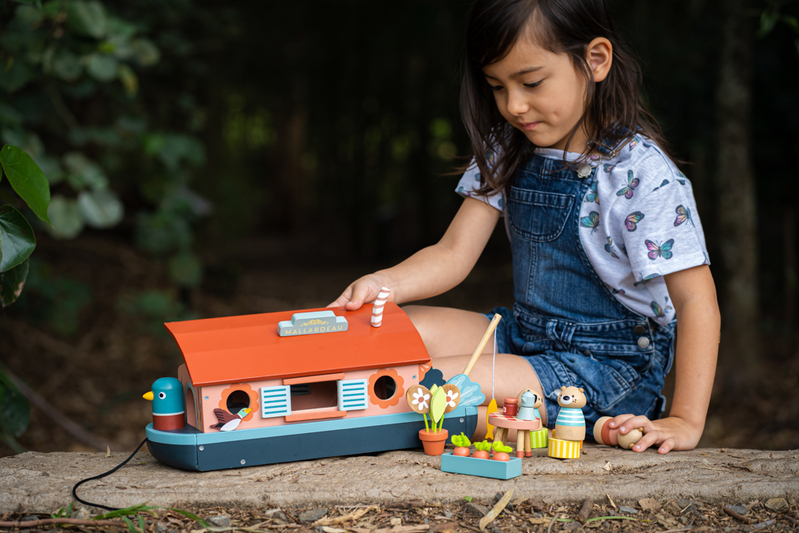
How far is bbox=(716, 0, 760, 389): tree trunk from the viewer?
13.6 feet

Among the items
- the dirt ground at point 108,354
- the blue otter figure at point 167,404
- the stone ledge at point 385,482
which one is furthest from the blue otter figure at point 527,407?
the dirt ground at point 108,354

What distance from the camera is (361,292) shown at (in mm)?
1876

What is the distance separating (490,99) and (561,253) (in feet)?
1.72

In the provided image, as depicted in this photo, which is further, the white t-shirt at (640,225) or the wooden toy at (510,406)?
the white t-shirt at (640,225)

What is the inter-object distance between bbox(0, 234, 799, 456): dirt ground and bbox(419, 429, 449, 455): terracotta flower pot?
6.05 feet

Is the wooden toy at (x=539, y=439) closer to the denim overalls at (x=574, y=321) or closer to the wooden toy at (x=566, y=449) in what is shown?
the wooden toy at (x=566, y=449)

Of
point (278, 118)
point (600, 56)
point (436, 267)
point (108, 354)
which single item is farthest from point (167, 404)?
point (278, 118)

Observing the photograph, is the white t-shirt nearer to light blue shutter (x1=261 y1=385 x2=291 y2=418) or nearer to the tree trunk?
light blue shutter (x1=261 y1=385 x2=291 y2=418)

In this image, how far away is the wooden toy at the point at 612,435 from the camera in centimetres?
175

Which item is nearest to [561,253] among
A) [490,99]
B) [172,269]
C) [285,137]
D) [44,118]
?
[490,99]

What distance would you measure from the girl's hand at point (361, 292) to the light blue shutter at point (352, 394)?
28cm

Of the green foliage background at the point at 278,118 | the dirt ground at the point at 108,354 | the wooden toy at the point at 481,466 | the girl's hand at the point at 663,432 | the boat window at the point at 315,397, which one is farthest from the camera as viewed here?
the dirt ground at the point at 108,354

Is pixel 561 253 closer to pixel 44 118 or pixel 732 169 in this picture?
pixel 44 118

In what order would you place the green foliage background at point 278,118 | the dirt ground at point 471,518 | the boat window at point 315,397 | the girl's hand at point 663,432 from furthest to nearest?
the green foliage background at point 278,118 < the boat window at point 315,397 < the girl's hand at point 663,432 < the dirt ground at point 471,518
